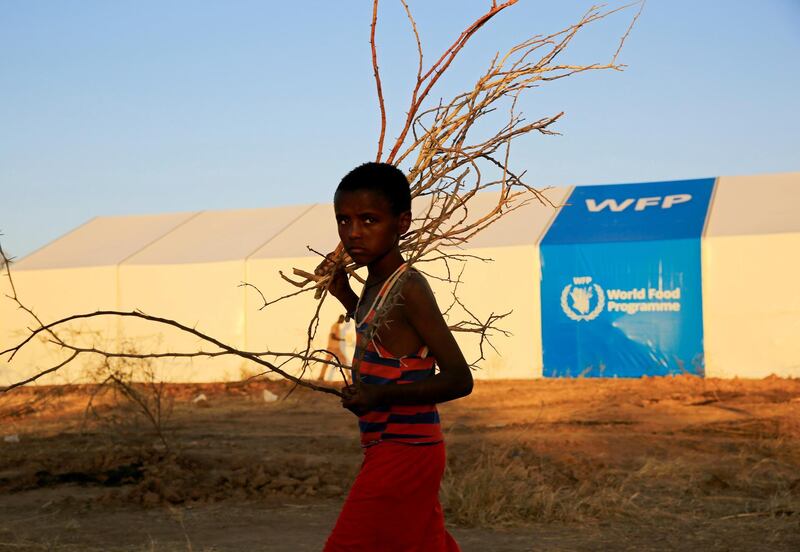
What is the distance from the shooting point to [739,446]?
27.3 feet

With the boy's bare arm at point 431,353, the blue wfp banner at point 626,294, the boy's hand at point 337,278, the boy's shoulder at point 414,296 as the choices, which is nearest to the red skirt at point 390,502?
the boy's bare arm at point 431,353

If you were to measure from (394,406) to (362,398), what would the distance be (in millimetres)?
173

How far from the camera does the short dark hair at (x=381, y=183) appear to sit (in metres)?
2.69

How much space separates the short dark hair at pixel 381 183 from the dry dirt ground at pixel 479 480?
2.11 m

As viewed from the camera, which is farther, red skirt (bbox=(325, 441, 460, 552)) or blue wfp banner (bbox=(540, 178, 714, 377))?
blue wfp banner (bbox=(540, 178, 714, 377))

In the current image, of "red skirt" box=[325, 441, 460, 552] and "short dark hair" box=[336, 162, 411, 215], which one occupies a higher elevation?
"short dark hair" box=[336, 162, 411, 215]

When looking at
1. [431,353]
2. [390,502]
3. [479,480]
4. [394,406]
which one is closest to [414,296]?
[431,353]

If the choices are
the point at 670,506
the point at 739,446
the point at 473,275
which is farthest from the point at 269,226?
the point at 670,506

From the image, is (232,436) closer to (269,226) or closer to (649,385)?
(649,385)

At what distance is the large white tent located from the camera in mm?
13062

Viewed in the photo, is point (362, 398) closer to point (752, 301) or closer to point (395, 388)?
point (395, 388)

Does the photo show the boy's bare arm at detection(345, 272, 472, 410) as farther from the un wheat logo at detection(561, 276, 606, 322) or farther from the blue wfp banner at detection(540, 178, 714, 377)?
the un wheat logo at detection(561, 276, 606, 322)

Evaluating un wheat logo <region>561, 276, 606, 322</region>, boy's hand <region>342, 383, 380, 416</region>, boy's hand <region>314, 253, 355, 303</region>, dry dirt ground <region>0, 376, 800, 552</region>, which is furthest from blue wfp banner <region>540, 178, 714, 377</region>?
boy's hand <region>342, 383, 380, 416</region>

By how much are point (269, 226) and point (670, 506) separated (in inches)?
487
